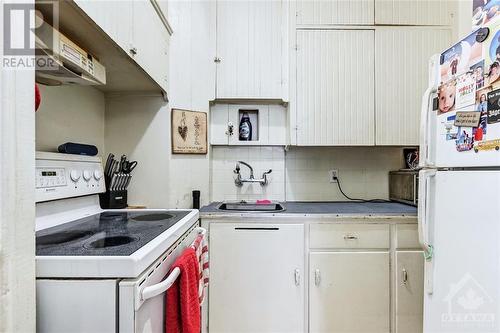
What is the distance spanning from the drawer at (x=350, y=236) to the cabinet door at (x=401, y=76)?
2.39ft

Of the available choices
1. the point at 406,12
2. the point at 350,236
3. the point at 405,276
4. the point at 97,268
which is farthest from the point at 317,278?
the point at 406,12

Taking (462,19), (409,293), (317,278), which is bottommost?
(409,293)

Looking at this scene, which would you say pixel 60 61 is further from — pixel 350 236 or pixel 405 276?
pixel 405 276

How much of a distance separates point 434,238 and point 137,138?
5.92ft

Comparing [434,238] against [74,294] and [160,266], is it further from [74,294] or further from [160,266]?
[74,294]

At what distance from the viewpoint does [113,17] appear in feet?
3.42

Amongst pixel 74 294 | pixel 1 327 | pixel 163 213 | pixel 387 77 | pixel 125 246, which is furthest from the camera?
pixel 387 77

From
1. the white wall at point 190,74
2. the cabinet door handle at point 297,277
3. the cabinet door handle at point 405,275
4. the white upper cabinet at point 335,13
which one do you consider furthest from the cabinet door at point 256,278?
the white upper cabinet at point 335,13

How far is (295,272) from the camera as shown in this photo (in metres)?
1.70

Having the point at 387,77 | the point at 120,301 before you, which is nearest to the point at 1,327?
the point at 120,301

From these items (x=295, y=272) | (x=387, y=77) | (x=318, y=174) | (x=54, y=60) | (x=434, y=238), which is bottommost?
(x=295, y=272)

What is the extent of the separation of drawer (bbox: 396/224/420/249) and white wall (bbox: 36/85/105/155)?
6.67ft

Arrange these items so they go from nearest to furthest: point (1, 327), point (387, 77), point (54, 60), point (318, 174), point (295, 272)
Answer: point (1, 327) < point (54, 60) < point (295, 272) < point (387, 77) < point (318, 174)

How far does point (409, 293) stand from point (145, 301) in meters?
1.72
